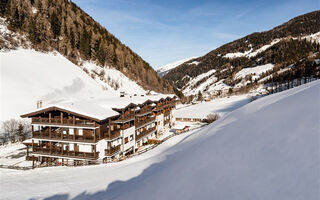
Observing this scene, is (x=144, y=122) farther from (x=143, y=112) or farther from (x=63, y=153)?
(x=63, y=153)

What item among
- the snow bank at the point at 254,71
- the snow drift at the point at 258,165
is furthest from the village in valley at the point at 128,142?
the snow bank at the point at 254,71

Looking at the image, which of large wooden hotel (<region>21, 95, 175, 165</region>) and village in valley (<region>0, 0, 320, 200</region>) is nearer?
village in valley (<region>0, 0, 320, 200</region>)

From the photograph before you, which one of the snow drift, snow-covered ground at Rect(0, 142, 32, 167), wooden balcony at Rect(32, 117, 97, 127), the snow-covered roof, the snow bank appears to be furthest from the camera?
the snow bank

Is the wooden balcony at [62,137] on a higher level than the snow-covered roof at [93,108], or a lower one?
lower

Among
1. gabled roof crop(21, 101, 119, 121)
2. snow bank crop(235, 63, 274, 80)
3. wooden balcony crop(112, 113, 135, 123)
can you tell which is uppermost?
snow bank crop(235, 63, 274, 80)

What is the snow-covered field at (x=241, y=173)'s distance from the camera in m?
6.43

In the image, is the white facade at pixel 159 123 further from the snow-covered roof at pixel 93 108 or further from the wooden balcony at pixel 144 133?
the snow-covered roof at pixel 93 108

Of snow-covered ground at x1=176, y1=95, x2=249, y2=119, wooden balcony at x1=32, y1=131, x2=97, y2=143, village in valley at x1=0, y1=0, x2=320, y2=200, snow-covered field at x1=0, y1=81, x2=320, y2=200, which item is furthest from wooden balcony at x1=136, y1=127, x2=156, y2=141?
snow-covered ground at x1=176, y1=95, x2=249, y2=119

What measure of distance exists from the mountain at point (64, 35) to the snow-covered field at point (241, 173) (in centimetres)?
6359

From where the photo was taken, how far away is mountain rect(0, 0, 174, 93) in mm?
69000

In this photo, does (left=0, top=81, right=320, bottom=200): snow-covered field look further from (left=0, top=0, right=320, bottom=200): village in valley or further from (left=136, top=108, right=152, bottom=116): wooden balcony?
(left=136, top=108, right=152, bottom=116): wooden balcony

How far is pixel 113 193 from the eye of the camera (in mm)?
13227

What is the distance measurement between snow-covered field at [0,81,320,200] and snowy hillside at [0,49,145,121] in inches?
1350

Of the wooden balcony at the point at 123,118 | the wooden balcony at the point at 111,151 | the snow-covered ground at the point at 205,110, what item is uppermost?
the wooden balcony at the point at 123,118
